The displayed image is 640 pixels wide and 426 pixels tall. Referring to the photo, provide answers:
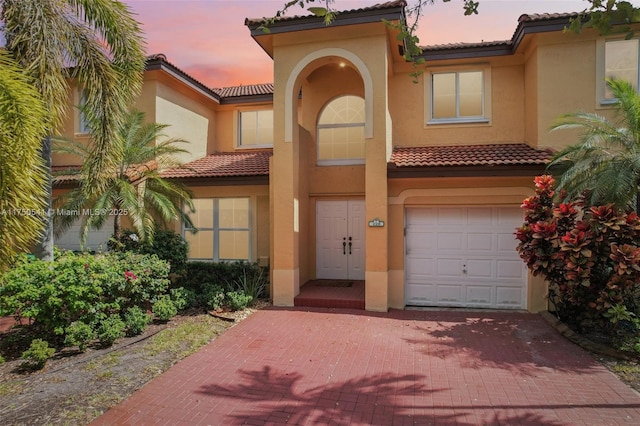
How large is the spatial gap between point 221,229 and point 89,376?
22.8 ft

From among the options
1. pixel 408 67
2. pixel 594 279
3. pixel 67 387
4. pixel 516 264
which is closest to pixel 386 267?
pixel 516 264

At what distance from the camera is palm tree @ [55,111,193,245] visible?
388 inches

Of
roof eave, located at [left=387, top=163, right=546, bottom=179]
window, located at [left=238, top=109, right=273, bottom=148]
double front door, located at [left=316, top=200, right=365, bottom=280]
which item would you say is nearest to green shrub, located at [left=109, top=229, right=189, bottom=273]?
double front door, located at [left=316, top=200, right=365, bottom=280]

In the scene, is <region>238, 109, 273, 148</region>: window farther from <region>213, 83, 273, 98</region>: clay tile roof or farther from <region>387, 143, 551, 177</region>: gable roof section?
<region>387, 143, 551, 177</region>: gable roof section

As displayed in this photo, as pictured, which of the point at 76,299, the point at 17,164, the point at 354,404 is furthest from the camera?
the point at 76,299

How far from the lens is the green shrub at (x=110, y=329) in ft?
23.6

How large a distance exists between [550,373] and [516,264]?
427 cm

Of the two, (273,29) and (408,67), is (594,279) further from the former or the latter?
(273,29)

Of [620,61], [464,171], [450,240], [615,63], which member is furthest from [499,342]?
[620,61]

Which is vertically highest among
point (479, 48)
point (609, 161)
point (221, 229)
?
point (479, 48)

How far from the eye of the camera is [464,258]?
10281mm

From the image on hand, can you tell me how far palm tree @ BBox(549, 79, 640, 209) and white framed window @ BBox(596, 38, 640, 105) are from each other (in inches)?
76.7

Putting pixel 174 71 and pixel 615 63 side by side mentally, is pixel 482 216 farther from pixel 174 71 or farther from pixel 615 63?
pixel 174 71

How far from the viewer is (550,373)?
6180 millimetres
